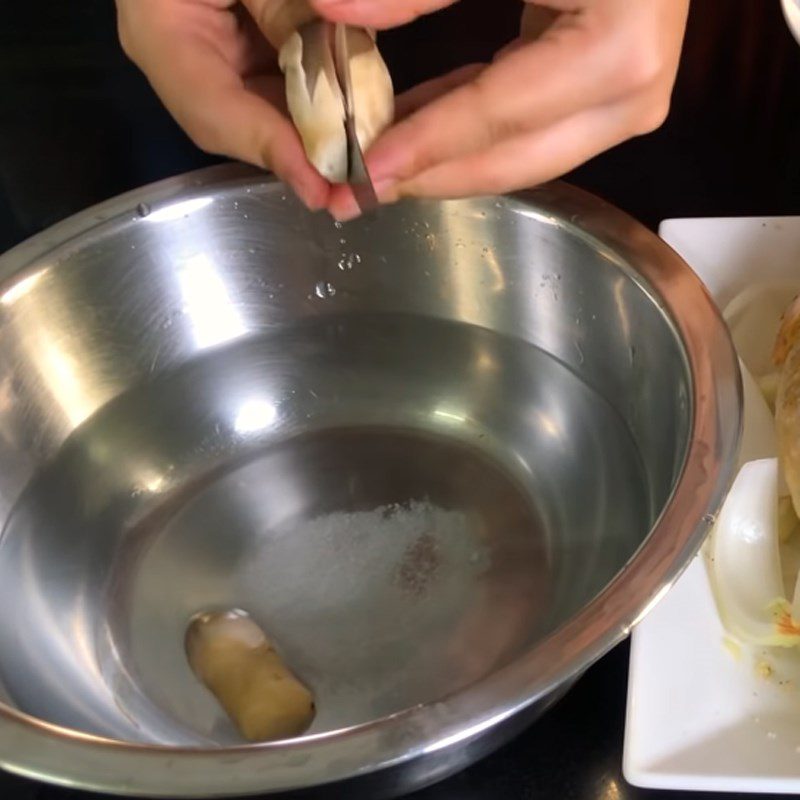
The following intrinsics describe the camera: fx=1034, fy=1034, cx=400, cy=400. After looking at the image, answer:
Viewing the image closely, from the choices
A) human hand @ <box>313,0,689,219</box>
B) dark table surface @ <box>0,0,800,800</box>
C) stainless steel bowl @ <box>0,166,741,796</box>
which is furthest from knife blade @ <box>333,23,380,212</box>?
dark table surface @ <box>0,0,800,800</box>

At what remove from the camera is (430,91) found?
53cm

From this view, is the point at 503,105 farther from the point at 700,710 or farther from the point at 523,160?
the point at 700,710

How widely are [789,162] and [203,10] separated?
16.5 inches

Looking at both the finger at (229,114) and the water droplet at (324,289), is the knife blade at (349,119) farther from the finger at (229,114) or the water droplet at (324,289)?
the water droplet at (324,289)

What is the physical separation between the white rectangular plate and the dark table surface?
1.07ft

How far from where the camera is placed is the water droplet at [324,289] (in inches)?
25.7

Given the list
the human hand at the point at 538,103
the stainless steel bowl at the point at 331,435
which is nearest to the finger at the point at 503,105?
the human hand at the point at 538,103

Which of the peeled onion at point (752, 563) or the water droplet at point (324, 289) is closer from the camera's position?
the peeled onion at point (752, 563)

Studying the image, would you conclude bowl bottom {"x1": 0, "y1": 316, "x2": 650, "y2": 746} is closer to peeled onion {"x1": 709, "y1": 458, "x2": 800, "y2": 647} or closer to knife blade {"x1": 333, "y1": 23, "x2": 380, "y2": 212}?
peeled onion {"x1": 709, "y1": 458, "x2": 800, "y2": 647}

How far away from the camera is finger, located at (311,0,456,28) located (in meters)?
0.38

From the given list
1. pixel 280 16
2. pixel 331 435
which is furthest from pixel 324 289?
pixel 280 16

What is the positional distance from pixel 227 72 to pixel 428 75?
25cm

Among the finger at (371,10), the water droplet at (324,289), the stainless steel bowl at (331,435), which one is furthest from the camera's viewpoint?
the water droplet at (324,289)

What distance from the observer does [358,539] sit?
1.87ft
